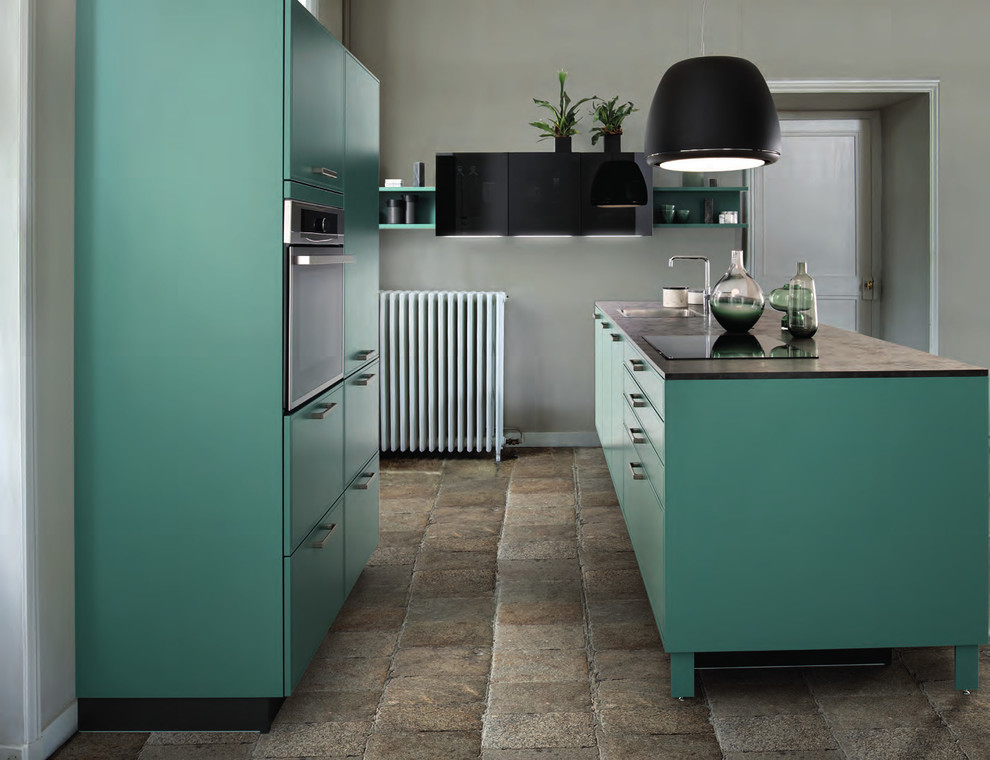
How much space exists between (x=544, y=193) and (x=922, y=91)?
2.48m

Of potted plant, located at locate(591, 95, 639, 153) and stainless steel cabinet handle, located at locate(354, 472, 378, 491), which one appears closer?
stainless steel cabinet handle, located at locate(354, 472, 378, 491)

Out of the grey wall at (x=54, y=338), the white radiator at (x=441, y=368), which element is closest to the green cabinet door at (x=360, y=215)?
the grey wall at (x=54, y=338)

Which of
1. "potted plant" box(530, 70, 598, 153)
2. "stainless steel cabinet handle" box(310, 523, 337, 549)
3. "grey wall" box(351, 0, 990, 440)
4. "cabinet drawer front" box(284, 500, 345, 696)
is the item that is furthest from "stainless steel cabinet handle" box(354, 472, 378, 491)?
"potted plant" box(530, 70, 598, 153)

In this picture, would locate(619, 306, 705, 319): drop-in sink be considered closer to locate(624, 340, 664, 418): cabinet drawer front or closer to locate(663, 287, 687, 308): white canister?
locate(663, 287, 687, 308): white canister

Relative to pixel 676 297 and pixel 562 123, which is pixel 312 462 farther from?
pixel 562 123

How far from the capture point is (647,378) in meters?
3.06

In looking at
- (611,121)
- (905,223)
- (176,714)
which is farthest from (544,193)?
(176,714)

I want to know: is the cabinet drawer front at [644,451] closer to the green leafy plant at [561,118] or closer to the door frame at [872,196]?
the green leafy plant at [561,118]

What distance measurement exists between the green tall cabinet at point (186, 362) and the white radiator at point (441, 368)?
3.45 meters

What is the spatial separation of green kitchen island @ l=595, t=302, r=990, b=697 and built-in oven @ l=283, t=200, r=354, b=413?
961mm

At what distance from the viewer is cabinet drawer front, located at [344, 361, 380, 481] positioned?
10.3 feet

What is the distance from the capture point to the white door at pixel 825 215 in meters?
6.57

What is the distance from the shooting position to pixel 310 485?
8.65 ft

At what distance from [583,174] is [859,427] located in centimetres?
370
